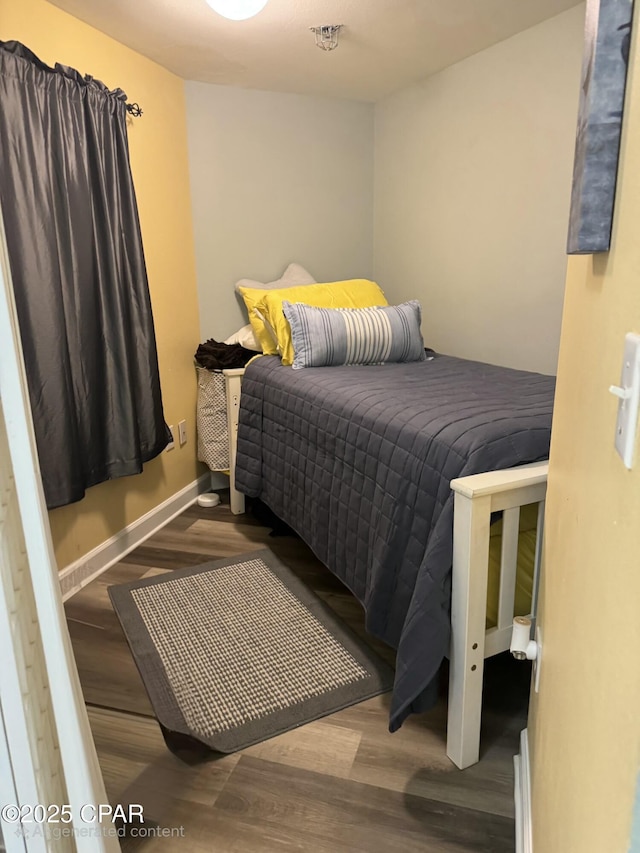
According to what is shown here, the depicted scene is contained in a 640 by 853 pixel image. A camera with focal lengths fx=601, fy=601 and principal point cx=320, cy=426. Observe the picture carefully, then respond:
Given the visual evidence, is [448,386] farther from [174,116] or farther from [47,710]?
[174,116]

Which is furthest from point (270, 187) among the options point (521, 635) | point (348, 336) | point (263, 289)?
point (521, 635)

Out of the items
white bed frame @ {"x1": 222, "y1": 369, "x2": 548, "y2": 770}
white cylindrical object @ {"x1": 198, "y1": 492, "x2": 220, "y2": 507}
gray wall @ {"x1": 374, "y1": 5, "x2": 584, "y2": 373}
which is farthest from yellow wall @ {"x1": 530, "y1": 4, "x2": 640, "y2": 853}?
white cylindrical object @ {"x1": 198, "y1": 492, "x2": 220, "y2": 507}

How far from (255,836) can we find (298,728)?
1.08 feet

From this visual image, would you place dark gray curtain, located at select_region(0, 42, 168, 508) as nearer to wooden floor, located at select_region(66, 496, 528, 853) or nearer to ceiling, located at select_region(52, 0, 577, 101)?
ceiling, located at select_region(52, 0, 577, 101)

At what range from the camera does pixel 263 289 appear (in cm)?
317

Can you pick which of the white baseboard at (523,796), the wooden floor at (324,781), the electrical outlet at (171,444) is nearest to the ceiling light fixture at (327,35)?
the electrical outlet at (171,444)

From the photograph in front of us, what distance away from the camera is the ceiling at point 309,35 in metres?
2.13

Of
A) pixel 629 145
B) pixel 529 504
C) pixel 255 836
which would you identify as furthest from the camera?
pixel 529 504

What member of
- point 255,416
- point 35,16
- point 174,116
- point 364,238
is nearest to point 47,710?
point 255,416

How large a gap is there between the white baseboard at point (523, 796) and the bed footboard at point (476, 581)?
0.11 meters

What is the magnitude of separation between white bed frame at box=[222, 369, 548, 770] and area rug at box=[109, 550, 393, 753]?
342 millimetres

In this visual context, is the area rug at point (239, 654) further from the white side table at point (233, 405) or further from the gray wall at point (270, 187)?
the gray wall at point (270, 187)

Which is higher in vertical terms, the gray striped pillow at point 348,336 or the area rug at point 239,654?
the gray striped pillow at point 348,336

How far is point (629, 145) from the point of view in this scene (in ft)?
2.09
